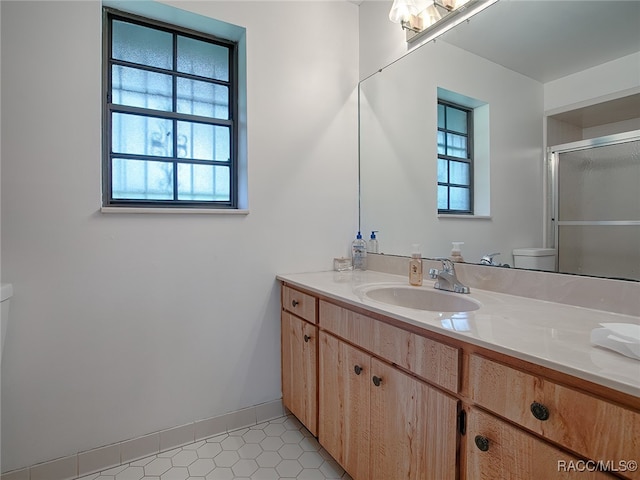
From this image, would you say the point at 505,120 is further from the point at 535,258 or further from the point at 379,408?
the point at 379,408

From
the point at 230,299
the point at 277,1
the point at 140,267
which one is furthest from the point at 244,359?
the point at 277,1

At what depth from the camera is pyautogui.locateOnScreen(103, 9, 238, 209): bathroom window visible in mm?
1592

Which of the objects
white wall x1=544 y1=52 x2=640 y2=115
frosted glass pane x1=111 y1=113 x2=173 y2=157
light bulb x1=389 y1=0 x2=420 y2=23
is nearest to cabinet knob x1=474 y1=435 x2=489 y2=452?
white wall x1=544 y1=52 x2=640 y2=115

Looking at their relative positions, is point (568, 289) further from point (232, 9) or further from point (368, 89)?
point (232, 9)

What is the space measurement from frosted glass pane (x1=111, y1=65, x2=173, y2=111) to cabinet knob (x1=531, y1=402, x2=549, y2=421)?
6.14 ft

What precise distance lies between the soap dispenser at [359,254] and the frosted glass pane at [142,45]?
1379 millimetres

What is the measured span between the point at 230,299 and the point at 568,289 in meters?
1.43

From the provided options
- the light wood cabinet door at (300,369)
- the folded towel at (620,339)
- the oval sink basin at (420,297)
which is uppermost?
the folded towel at (620,339)

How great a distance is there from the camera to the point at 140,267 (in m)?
1.53

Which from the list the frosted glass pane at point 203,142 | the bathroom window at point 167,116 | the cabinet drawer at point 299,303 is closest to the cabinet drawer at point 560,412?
the cabinet drawer at point 299,303

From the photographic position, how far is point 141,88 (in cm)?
165

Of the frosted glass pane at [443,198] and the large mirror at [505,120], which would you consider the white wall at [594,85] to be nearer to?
the large mirror at [505,120]

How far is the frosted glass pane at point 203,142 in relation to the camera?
1748 millimetres

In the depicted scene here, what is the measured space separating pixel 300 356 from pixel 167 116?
1369 mm
